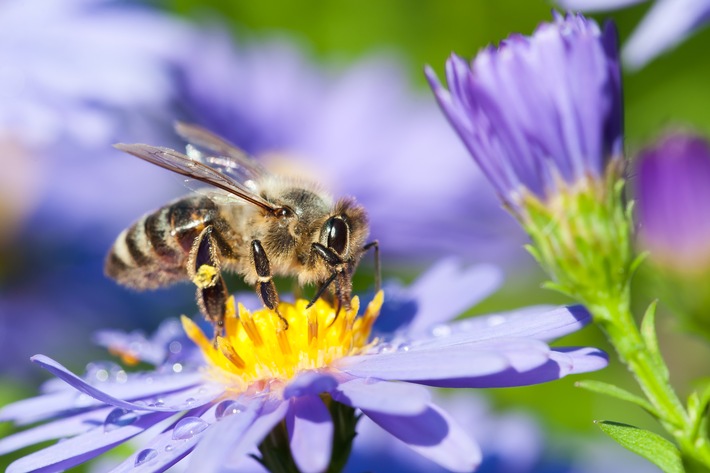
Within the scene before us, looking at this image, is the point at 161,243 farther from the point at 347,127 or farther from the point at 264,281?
the point at 347,127

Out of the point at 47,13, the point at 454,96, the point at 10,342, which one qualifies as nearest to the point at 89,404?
the point at 454,96

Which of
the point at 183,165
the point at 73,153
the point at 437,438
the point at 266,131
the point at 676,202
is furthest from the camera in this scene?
the point at 266,131

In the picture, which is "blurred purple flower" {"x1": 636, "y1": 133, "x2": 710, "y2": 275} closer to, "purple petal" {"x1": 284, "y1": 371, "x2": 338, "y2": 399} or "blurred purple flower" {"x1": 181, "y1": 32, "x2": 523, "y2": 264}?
"purple petal" {"x1": 284, "y1": 371, "x2": 338, "y2": 399}

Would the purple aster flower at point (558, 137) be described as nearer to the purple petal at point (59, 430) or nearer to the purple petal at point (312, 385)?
the purple petal at point (312, 385)

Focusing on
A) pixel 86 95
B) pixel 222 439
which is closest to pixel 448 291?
pixel 222 439

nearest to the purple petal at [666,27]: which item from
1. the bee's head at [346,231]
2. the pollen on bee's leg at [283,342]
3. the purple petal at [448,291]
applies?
the purple petal at [448,291]
